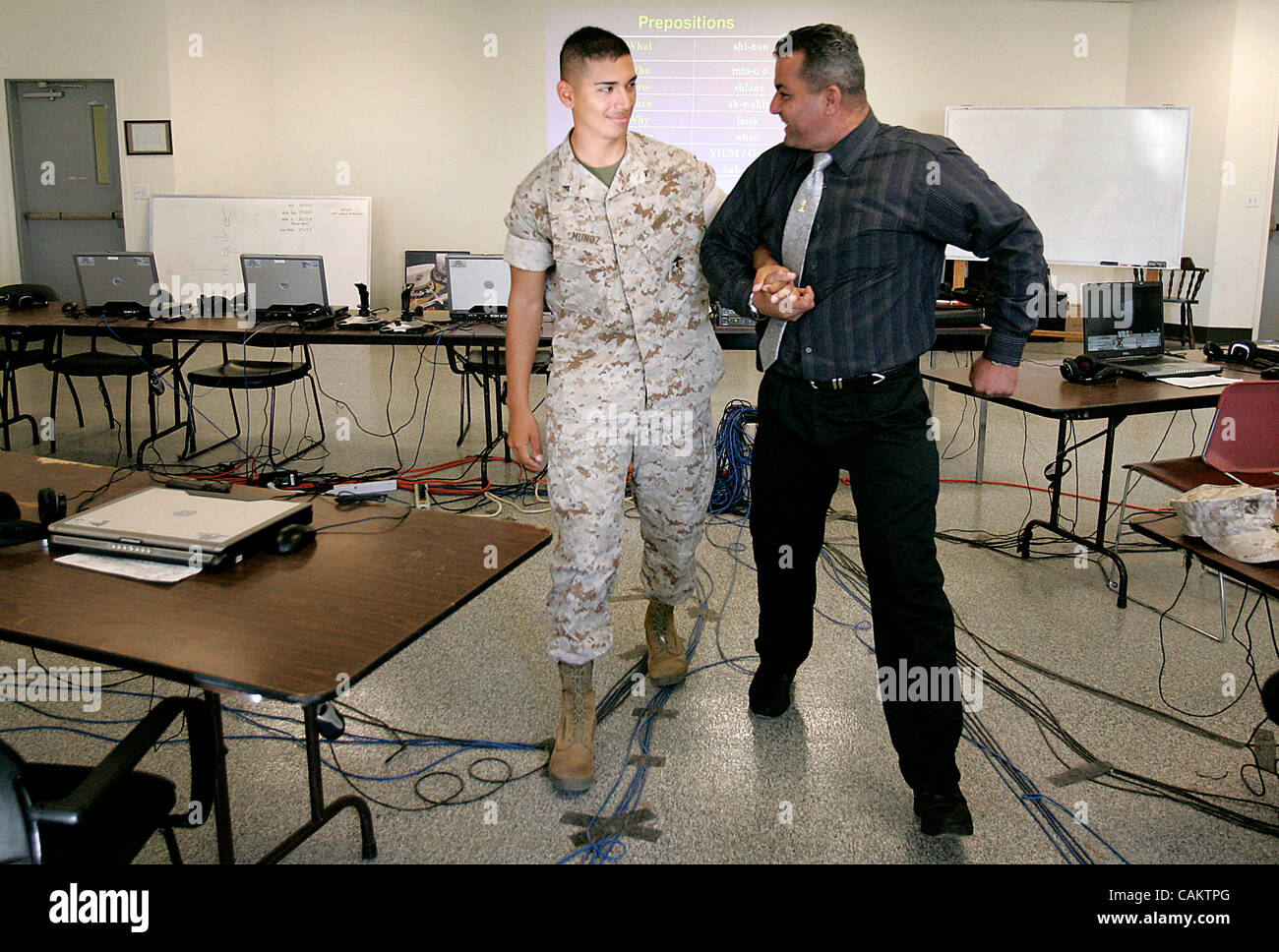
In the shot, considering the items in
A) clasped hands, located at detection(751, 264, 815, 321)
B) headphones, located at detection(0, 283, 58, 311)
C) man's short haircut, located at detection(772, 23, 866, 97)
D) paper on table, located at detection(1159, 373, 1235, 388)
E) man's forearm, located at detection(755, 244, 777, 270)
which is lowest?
paper on table, located at detection(1159, 373, 1235, 388)

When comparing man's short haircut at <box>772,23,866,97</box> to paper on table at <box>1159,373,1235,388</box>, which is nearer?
man's short haircut at <box>772,23,866,97</box>

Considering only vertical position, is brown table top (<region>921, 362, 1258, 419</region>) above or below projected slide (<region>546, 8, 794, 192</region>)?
below

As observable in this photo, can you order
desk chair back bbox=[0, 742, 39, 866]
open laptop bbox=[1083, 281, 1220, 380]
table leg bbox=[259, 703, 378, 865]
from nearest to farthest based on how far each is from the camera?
desk chair back bbox=[0, 742, 39, 866]
table leg bbox=[259, 703, 378, 865]
open laptop bbox=[1083, 281, 1220, 380]

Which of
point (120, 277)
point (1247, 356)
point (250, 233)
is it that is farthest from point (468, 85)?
point (1247, 356)

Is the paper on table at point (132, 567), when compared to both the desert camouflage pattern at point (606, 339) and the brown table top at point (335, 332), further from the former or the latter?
the brown table top at point (335, 332)

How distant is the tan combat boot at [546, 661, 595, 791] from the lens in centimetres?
220

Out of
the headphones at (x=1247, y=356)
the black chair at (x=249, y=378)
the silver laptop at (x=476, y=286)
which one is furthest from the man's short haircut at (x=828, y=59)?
the black chair at (x=249, y=378)

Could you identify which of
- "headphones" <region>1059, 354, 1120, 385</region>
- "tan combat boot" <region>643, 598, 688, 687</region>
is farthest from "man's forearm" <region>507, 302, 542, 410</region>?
"headphones" <region>1059, 354, 1120, 385</region>

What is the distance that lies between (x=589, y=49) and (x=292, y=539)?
1166 mm

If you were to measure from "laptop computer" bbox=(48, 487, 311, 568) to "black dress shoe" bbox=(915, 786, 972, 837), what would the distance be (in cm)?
139

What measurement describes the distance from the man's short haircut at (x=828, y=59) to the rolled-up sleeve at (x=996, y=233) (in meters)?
0.24

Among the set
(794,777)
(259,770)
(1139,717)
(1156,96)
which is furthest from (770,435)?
(1156,96)

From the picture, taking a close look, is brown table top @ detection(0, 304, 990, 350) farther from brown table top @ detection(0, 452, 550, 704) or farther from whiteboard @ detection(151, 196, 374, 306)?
whiteboard @ detection(151, 196, 374, 306)
